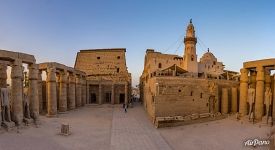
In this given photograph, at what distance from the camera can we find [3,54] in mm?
16859

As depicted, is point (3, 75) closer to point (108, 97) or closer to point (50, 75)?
point (50, 75)

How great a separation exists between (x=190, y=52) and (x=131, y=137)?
76.6 feet

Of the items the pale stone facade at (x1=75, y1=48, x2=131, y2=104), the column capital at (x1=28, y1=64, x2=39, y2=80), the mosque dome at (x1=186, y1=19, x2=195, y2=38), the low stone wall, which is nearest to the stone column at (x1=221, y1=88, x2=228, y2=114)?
the low stone wall

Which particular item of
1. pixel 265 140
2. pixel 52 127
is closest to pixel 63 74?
pixel 52 127

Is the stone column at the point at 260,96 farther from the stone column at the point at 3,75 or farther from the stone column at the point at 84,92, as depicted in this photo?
the stone column at the point at 84,92

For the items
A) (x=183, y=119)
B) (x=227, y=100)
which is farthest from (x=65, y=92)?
(x=227, y=100)

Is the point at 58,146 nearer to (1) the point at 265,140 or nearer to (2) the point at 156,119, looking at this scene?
(2) the point at 156,119

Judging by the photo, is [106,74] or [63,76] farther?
[106,74]

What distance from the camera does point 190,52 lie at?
117ft

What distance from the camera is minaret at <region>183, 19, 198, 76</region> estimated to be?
35.3 meters

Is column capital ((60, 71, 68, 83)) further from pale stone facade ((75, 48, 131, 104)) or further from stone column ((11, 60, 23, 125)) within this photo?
pale stone facade ((75, 48, 131, 104))

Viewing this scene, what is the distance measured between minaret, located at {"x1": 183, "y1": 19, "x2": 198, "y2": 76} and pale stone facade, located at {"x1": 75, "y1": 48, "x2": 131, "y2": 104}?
35.2 feet

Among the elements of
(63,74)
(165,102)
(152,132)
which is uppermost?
(63,74)

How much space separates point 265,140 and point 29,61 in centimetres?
1931
